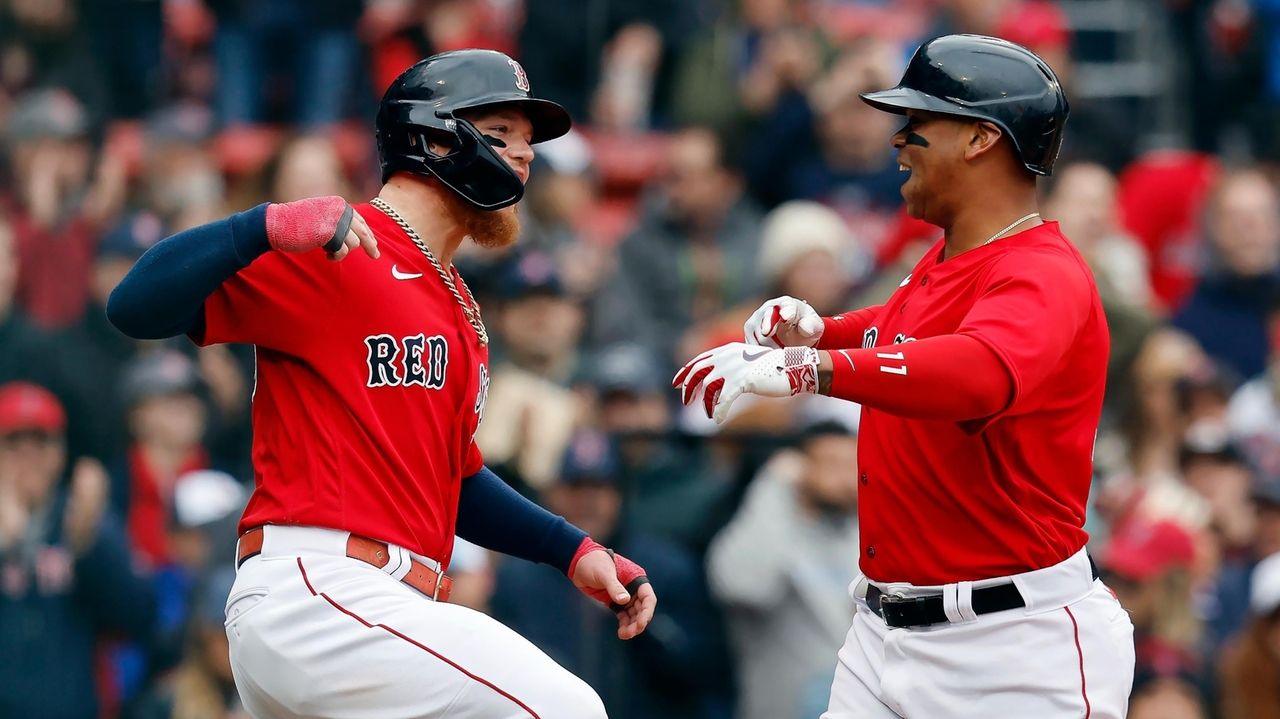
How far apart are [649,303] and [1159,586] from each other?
3.49m

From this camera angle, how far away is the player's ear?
15.3 feet

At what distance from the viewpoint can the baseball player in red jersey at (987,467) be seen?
4547 mm

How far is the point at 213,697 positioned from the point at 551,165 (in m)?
3.71

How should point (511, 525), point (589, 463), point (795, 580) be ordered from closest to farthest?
point (511, 525) < point (795, 580) < point (589, 463)

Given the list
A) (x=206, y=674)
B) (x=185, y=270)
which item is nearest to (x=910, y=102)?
(x=185, y=270)

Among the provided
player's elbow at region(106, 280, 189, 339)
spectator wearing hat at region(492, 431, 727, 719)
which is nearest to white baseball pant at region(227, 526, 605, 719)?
player's elbow at region(106, 280, 189, 339)

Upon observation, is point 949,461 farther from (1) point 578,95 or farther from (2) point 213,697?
(1) point 578,95

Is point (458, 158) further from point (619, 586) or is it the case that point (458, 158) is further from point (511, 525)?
point (619, 586)

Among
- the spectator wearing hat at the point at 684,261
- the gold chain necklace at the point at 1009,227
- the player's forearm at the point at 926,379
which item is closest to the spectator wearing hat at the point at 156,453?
the spectator wearing hat at the point at 684,261

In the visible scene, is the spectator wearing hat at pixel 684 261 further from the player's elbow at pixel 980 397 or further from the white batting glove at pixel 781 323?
the player's elbow at pixel 980 397

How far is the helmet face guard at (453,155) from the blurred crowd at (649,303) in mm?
2880

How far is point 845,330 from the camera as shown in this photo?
5.15 meters

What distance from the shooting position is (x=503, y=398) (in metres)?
8.50

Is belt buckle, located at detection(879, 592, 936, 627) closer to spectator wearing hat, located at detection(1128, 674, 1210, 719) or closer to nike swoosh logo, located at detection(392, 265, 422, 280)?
nike swoosh logo, located at detection(392, 265, 422, 280)
